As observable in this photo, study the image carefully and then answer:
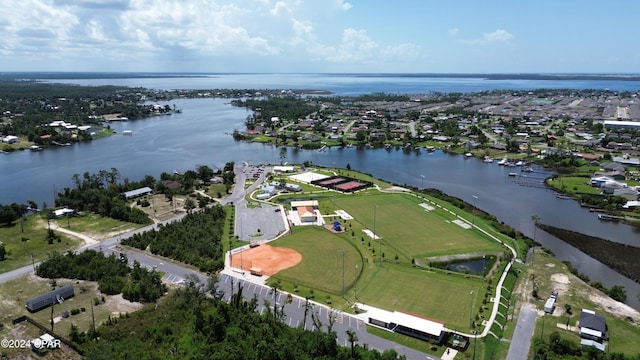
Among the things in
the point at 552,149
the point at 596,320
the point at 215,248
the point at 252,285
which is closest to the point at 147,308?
the point at 252,285

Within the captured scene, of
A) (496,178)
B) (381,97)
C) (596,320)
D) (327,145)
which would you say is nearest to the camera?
(596,320)

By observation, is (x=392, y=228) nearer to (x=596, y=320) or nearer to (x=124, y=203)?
(x=596, y=320)

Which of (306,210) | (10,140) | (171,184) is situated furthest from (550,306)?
(10,140)

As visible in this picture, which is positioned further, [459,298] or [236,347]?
Result: [459,298]

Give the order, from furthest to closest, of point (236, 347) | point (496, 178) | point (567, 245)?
point (496, 178) < point (567, 245) < point (236, 347)

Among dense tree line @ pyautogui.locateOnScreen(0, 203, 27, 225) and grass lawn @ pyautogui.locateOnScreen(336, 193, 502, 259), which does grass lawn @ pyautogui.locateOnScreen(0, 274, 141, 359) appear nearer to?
dense tree line @ pyautogui.locateOnScreen(0, 203, 27, 225)

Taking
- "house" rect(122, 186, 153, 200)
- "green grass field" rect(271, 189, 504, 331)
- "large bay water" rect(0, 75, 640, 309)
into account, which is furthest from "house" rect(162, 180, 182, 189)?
"green grass field" rect(271, 189, 504, 331)

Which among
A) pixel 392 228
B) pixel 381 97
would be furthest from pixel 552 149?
pixel 381 97
